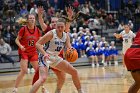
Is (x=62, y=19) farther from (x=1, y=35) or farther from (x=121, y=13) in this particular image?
(x=121, y=13)

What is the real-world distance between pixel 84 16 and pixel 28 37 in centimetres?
1468

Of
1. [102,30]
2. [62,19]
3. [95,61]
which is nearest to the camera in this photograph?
[62,19]

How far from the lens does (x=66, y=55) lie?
8.52m

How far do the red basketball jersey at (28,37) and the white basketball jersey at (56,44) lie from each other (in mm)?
1935

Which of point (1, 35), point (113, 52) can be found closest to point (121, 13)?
point (113, 52)

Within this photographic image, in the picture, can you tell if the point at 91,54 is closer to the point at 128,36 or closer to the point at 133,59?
the point at 128,36

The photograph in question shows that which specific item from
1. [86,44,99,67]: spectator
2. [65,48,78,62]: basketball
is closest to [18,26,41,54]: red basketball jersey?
[65,48,78,62]: basketball

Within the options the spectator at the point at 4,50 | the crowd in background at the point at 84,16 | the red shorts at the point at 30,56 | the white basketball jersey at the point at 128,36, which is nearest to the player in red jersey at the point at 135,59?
the red shorts at the point at 30,56

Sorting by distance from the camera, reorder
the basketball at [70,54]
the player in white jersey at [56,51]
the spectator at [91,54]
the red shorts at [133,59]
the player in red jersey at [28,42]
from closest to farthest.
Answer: the red shorts at [133,59], the player in white jersey at [56,51], the basketball at [70,54], the player in red jersey at [28,42], the spectator at [91,54]

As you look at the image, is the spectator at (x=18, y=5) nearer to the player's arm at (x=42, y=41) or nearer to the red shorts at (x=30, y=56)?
the red shorts at (x=30, y=56)

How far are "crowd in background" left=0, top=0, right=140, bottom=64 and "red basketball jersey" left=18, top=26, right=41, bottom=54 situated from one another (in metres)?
7.42

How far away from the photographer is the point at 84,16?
81.7 ft

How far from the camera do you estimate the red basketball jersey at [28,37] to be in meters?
10.4

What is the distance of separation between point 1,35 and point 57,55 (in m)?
11.8
